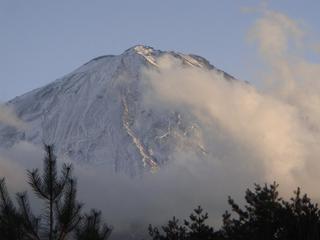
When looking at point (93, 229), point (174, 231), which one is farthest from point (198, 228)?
point (93, 229)

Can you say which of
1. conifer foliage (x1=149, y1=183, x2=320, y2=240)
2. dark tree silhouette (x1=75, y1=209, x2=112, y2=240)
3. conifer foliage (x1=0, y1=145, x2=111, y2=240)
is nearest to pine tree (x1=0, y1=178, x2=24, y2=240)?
conifer foliage (x1=0, y1=145, x2=111, y2=240)

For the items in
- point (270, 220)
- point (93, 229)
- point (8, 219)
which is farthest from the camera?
point (270, 220)

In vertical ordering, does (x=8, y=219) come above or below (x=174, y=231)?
below

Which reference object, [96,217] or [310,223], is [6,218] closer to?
[96,217]

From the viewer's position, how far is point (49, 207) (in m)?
18.6

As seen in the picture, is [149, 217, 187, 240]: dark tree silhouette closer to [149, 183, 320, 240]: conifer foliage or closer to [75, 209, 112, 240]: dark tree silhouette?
[149, 183, 320, 240]: conifer foliage

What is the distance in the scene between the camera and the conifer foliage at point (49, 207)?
60.7ft

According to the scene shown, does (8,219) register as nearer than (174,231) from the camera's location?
Yes

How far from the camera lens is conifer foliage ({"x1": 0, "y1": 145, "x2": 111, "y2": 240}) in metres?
18.5

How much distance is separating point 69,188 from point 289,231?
832 cm

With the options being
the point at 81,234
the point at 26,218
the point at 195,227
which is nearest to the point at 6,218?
the point at 26,218

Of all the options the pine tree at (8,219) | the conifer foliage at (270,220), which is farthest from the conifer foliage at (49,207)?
the conifer foliage at (270,220)

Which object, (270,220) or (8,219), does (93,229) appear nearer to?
(8,219)

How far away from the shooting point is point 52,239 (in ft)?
59.0
